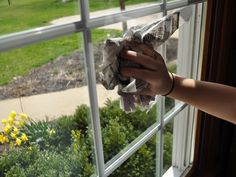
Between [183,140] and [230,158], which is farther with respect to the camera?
[230,158]

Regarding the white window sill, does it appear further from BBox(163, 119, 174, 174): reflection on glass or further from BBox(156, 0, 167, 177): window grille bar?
BBox(156, 0, 167, 177): window grille bar

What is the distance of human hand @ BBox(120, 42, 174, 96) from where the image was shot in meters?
0.61

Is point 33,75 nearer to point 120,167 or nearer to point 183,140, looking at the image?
point 120,167

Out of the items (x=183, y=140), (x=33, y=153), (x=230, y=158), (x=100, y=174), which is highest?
(x=33, y=153)

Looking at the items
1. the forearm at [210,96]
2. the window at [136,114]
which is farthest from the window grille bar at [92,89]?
the forearm at [210,96]

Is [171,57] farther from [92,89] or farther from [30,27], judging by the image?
[30,27]

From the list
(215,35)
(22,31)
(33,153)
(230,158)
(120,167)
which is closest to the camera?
(22,31)

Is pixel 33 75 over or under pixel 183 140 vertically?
over

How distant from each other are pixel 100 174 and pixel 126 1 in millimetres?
505

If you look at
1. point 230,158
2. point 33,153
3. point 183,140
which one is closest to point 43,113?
point 33,153

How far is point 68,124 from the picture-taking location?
0.79m

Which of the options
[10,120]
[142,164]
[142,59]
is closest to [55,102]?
[10,120]

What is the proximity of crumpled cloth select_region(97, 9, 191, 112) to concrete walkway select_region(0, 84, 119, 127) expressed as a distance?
0.13 meters

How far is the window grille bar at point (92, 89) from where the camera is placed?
0.67m
